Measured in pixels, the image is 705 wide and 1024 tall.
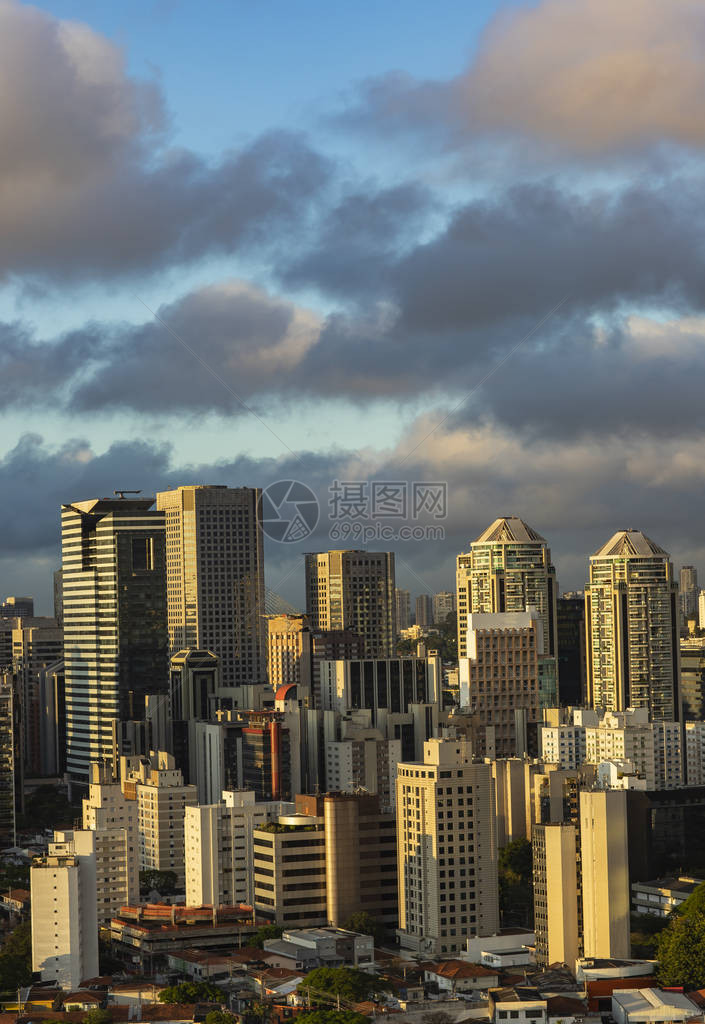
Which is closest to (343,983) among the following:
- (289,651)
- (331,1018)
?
(331,1018)

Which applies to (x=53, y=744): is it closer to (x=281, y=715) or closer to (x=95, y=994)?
(x=281, y=715)

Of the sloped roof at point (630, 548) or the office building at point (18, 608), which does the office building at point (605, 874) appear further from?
the office building at point (18, 608)

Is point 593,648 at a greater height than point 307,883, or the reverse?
point 593,648

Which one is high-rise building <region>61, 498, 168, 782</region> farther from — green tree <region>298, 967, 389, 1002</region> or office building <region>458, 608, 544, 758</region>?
green tree <region>298, 967, 389, 1002</region>

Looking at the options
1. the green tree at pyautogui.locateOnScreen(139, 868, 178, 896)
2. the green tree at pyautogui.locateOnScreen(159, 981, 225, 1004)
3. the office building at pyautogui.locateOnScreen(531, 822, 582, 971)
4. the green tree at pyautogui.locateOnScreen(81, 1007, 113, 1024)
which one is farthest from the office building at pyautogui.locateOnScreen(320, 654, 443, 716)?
the green tree at pyautogui.locateOnScreen(81, 1007, 113, 1024)

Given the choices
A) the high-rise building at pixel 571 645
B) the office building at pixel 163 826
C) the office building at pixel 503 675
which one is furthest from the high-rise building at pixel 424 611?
the office building at pixel 163 826

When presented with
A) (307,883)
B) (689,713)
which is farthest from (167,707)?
(307,883)

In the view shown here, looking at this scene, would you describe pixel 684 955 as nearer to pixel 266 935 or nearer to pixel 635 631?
pixel 266 935
